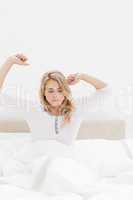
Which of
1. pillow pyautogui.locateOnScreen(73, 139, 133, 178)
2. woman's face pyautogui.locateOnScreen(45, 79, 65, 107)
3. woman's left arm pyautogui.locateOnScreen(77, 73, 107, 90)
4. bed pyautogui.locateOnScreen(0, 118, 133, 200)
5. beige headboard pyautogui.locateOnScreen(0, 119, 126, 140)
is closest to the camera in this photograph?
bed pyautogui.locateOnScreen(0, 118, 133, 200)

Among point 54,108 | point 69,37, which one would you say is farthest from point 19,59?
point 69,37

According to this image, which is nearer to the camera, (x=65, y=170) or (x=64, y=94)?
(x=65, y=170)

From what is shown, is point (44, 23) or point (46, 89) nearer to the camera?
point (46, 89)

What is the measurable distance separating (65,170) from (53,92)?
64 centimetres

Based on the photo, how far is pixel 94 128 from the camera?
9.21ft

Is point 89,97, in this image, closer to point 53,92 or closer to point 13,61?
point 53,92

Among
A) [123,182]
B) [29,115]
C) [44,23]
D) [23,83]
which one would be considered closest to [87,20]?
[44,23]

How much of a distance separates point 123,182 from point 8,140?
2.76ft

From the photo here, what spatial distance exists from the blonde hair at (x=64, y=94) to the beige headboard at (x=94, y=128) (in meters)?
0.40

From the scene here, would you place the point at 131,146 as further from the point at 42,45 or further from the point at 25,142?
the point at 42,45

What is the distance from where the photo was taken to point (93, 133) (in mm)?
2811

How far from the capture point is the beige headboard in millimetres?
2754

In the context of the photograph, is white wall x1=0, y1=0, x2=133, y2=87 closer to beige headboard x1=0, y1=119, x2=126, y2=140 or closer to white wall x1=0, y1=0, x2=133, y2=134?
white wall x1=0, y1=0, x2=133, y2=134

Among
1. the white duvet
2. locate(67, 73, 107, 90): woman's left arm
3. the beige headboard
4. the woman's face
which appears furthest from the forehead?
the beige headboard
